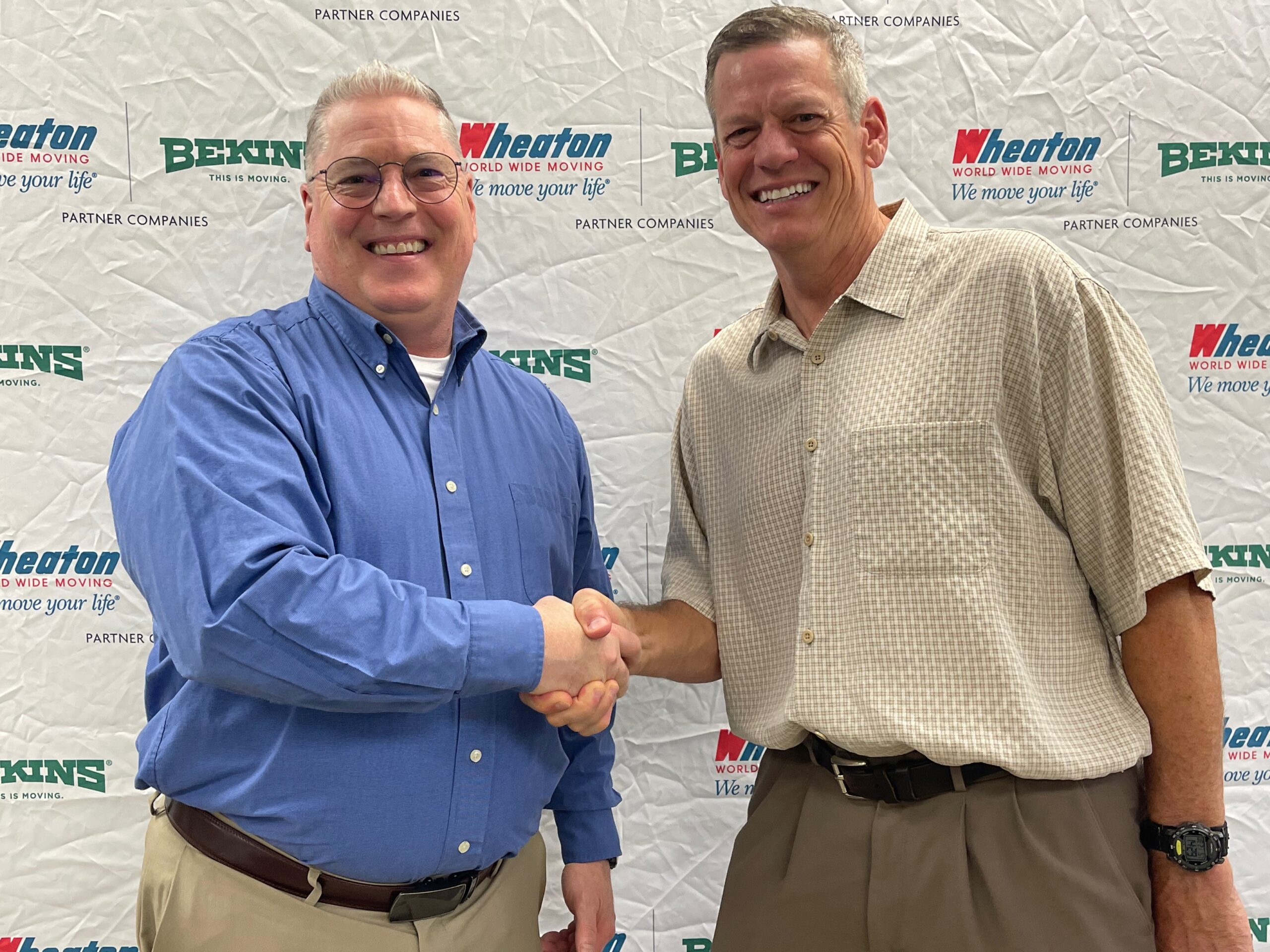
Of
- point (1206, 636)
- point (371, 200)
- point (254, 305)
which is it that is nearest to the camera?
point (1206, 636)

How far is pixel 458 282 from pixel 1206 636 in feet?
4.17

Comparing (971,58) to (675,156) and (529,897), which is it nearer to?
(675,156)

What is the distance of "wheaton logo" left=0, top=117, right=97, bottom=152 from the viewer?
1.84 m

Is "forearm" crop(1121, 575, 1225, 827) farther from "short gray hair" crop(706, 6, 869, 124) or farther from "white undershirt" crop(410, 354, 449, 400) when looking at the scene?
"white undershirt" crop(410, 354, 449, 400)

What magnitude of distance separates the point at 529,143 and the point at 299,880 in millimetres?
1456

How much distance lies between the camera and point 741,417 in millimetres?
1585

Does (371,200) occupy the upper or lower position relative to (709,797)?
upper

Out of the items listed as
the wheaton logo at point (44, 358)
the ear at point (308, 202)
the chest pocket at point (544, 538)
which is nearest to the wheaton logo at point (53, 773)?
the wheaton logo at point (44, 358)

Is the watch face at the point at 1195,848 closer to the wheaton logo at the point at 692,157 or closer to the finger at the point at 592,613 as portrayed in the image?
the finger at the point at 592,613

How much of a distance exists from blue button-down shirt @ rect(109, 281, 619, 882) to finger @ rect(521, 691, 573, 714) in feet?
0.19

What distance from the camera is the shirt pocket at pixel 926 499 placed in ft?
4.37

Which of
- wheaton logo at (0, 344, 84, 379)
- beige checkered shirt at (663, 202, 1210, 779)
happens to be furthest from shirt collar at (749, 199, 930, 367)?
wheaton logo at (0, 344, 84, 379)

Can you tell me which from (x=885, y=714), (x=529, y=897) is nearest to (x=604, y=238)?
(x=885, y=714)

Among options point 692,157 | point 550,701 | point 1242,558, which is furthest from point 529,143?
point 1242,558
